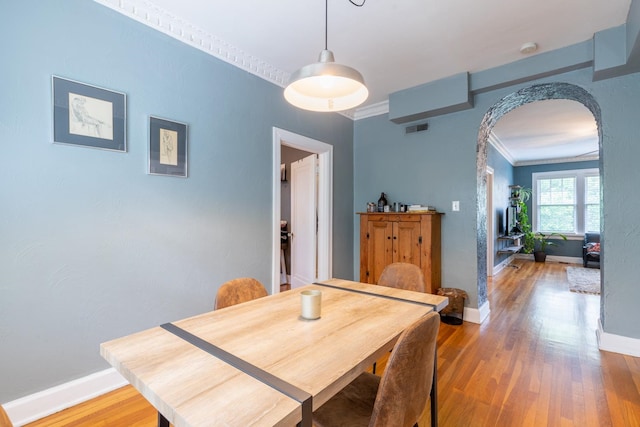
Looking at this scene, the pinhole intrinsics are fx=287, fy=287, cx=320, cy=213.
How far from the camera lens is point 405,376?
0.89 m

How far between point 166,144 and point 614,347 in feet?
13.3

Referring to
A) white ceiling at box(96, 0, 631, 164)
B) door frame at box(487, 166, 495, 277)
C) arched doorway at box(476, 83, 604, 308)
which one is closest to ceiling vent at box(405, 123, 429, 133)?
arched doorway at box(476, 83, 604, 308)

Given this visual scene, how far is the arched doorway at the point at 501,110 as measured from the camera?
8.90 feet

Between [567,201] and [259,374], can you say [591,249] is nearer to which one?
[567,201]

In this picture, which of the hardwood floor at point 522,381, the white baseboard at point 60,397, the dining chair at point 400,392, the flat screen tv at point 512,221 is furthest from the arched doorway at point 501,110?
the flat screen tv at point 512,221

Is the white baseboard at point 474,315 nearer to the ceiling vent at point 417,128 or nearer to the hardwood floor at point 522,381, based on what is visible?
the hardwood floor at point 522,381

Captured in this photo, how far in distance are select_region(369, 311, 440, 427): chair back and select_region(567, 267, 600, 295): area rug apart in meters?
4.91

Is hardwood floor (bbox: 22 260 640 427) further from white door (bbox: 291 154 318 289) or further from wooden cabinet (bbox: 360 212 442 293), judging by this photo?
white door (bbox: 291 154 318 289)

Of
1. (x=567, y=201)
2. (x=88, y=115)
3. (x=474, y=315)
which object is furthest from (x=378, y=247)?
(x=567, y=201)

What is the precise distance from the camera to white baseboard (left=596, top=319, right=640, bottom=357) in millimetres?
2379

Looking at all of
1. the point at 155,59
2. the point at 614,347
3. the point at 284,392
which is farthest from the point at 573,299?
the point at 155,59

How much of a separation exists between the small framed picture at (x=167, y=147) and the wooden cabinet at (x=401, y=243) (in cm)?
223

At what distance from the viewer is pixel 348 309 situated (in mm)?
1405

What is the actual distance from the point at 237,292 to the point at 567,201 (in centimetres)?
870
